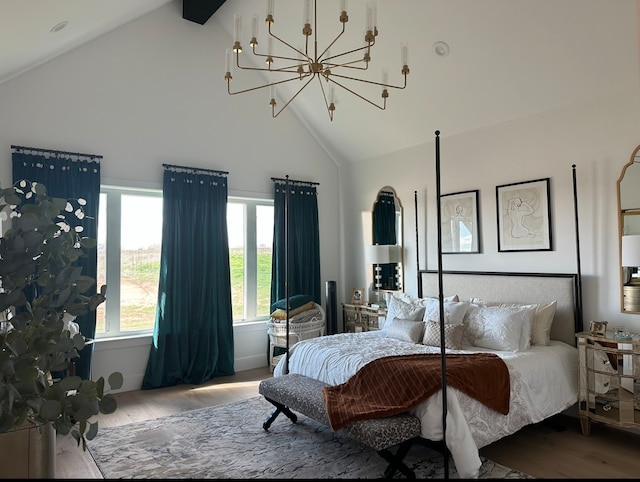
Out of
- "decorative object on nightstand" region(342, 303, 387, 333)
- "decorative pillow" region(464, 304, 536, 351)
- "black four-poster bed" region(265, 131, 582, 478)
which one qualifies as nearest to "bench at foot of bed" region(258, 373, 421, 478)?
"black four-poster bed" region(265, 131, 582, 478)

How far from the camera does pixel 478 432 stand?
9.64 feet

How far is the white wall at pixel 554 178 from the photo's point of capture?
381cm

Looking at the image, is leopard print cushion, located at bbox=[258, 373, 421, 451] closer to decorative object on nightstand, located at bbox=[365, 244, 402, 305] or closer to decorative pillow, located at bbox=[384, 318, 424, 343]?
Result: decorative pillow, located at bbox=[384, 318, 424, 343]

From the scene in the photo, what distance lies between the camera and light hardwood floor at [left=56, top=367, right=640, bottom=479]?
297cm

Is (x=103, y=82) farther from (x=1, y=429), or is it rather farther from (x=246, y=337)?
(x=1, y=429)

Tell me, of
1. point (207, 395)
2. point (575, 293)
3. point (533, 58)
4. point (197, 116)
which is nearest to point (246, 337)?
point (207, 395)

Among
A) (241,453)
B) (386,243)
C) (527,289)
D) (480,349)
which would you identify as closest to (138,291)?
(241,453)

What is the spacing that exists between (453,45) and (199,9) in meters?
2.75

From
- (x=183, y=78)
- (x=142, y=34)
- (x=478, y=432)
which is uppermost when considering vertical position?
(x=142, y=34)

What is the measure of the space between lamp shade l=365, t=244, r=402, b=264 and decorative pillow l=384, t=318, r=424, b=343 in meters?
1.29

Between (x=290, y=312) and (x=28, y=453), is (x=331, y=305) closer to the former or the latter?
(x=290, y=312)

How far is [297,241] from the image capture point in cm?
594

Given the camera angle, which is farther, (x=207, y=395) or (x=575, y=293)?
(x=207, y=395)

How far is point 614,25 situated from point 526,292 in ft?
7.37
